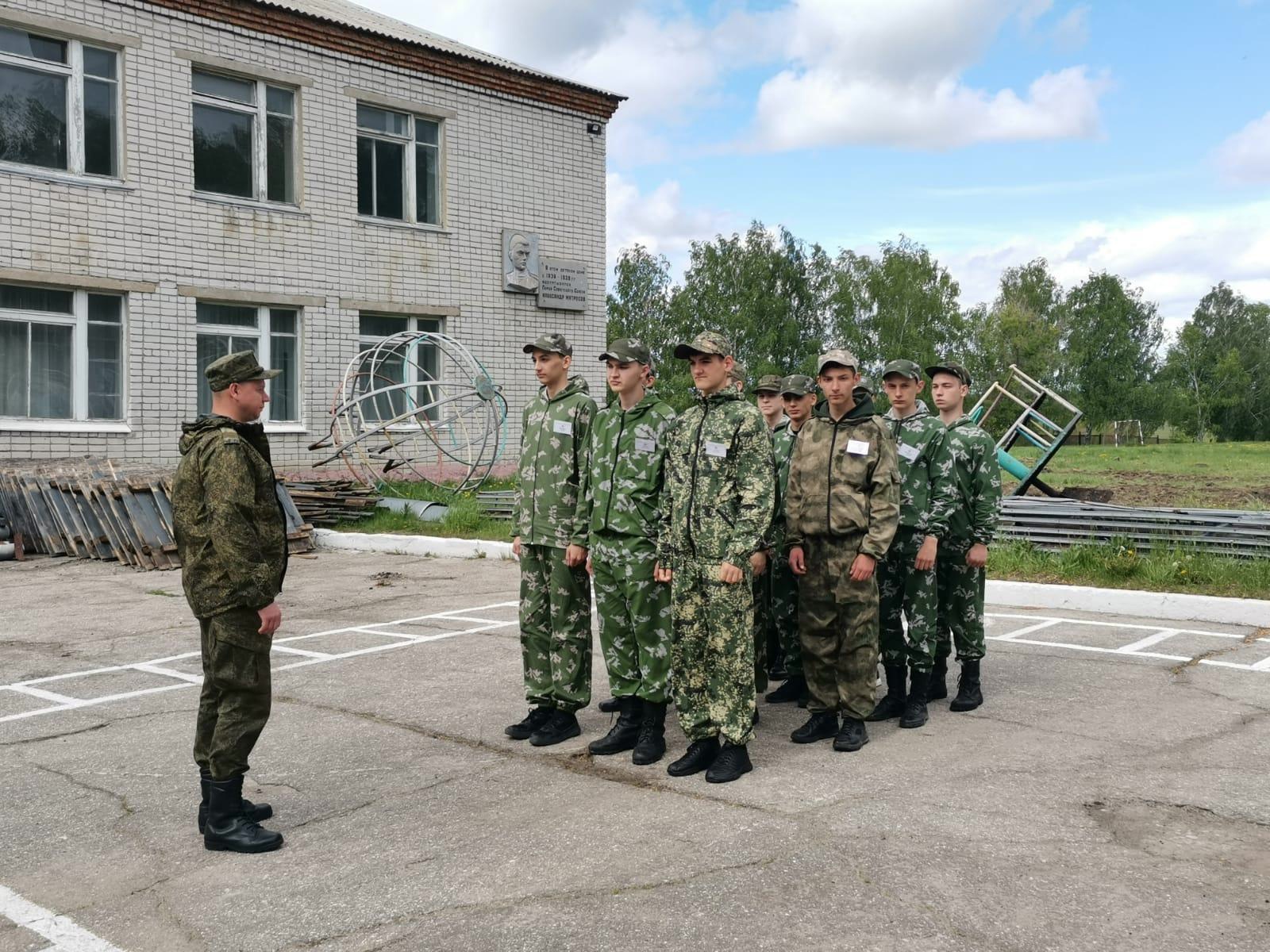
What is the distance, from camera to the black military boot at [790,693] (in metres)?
6.46

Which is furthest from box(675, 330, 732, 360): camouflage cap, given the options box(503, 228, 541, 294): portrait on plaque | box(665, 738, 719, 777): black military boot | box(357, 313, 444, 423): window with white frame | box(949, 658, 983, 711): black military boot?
box(503, 228, 541, 294): portrait on plaque

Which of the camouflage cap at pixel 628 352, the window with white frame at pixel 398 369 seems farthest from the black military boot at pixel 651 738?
the window with white frame at pixel 398 369

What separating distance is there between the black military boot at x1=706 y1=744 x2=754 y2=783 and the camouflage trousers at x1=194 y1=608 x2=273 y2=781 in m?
1.90

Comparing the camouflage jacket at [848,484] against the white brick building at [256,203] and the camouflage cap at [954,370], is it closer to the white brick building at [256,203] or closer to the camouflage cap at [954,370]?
the camouflage cap at [954,370]

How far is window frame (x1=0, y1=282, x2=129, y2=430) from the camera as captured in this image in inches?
575

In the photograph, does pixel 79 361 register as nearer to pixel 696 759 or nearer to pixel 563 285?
pixel 563 285

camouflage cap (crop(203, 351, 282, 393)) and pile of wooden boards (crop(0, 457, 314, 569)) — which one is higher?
camouflage cap (crop(203, 351, 282, 393))

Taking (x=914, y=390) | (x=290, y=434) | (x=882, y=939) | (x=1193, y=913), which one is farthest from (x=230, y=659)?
(x=290, y=434)

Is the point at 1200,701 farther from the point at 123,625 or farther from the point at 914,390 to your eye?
the point at 123,625

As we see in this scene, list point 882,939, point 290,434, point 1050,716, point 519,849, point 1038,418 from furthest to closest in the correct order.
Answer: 1. point 290,434
2. point 1038,418
3. point 1050,716
4. point 519,849
5. point 882,939

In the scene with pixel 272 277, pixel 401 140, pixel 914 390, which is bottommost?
pixel 914 390

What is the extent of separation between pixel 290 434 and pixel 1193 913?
15.1 m

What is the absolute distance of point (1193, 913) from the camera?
3.48 metres

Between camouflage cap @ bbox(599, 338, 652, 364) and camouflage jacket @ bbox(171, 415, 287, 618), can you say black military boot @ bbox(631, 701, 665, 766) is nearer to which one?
camouflage cap @ bbox(599, 338, 652, 364)
